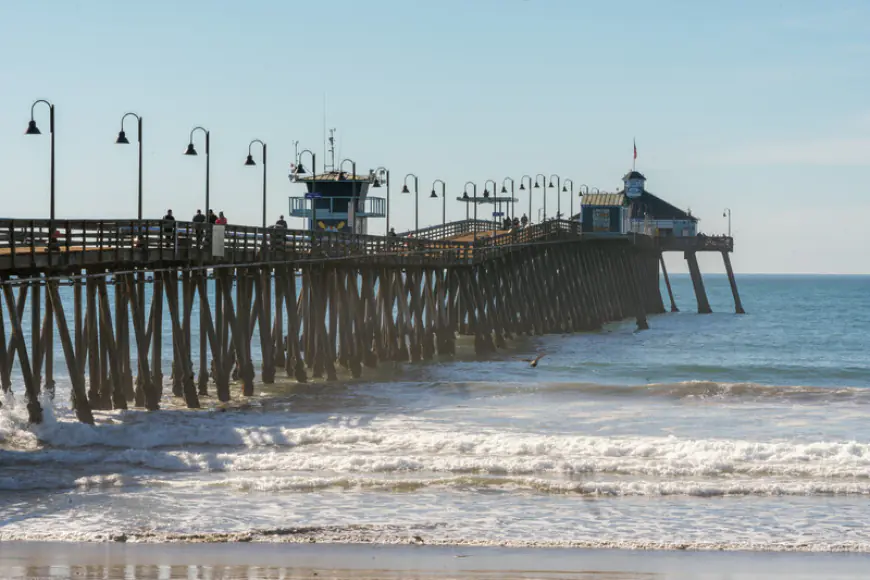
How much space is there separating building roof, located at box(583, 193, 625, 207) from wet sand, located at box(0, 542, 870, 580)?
158ft

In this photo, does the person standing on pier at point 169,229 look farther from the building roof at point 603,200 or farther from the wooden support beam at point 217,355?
the building roof at point 603,200

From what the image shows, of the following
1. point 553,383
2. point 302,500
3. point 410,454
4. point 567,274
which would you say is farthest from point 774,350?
point 302,500

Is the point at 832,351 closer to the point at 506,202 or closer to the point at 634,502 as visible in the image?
the point at 506,202

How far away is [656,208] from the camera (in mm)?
83375

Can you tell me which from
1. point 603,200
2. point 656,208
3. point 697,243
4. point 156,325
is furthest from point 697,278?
point 156,325

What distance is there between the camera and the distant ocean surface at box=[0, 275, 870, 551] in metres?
14.5

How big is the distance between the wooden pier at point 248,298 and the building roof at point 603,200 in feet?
18.5

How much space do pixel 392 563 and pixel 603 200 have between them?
51.6m

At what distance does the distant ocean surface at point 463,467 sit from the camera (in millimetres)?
14531

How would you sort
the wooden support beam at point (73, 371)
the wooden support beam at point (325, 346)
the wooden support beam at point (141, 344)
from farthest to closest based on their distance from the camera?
the wooden support beam at point (325, 346) < the wooden support beam at point (141, 344) < the wooden support beam at point (73, 371)

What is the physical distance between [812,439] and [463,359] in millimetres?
17329

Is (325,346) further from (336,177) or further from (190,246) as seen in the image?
(336,177)

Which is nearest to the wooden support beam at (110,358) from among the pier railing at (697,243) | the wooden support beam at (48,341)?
the wooden support beam at (48,341)

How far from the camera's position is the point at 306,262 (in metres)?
29.3
